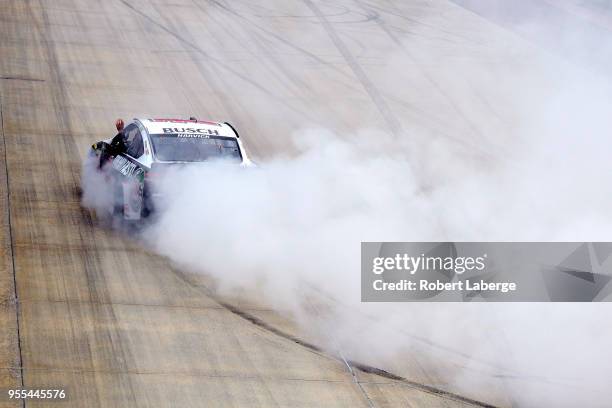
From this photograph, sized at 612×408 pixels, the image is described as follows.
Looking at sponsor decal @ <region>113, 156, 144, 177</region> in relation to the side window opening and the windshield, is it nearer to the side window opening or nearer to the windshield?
the side window opening

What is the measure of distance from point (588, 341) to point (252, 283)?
3.34m

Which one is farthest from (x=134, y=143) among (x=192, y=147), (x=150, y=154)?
(x=192, y=147)

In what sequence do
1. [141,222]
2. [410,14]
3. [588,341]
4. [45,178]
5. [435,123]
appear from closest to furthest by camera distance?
[588,341] < [141,222] < [45,178] < [435,123] < [410,14]

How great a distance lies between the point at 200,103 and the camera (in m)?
17.6

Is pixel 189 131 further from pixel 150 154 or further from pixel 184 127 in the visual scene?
pixel 150 154

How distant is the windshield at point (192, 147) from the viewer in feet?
38.7

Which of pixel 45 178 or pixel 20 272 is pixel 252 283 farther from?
pixel 45 178

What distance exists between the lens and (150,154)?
1169cm

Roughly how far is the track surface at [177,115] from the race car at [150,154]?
1.49 feet

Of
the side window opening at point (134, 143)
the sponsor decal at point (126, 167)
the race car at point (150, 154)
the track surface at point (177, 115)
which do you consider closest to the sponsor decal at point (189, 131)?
the race car at point (150, 154)

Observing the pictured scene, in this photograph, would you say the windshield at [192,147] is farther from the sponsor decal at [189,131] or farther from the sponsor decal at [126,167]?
the sponsor decal at [126,167]

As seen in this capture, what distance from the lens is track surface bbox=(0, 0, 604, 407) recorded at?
8.33 m

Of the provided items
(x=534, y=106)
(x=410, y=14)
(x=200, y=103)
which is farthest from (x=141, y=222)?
(x=410, y=14)

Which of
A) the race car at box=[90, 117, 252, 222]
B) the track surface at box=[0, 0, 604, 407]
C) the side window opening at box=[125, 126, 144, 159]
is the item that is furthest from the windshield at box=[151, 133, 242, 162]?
the track surface at box=[0, 0, 604, 407]
